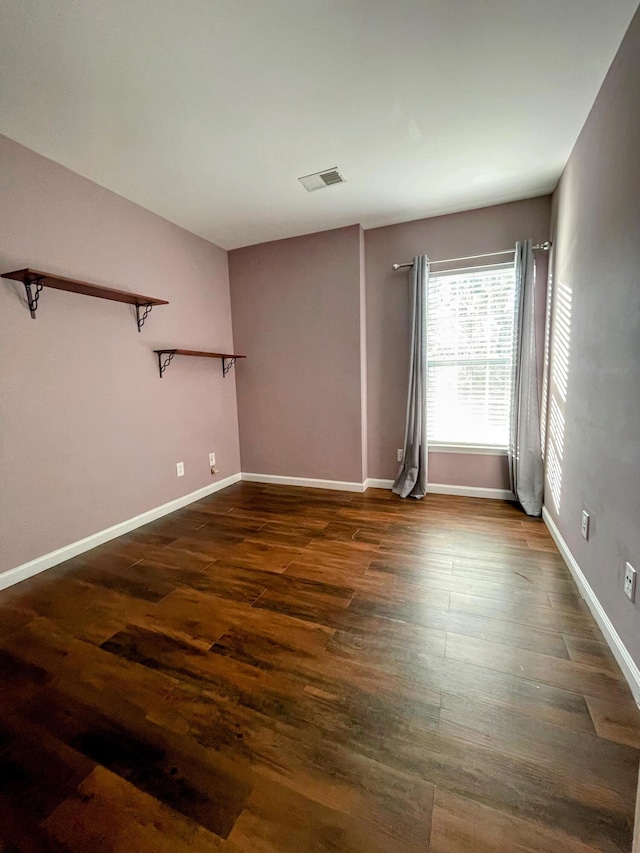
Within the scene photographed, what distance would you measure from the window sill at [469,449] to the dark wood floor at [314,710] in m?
1.15

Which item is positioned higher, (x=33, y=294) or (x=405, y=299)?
(x=405, y=299)

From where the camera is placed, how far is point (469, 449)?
10.5 ft

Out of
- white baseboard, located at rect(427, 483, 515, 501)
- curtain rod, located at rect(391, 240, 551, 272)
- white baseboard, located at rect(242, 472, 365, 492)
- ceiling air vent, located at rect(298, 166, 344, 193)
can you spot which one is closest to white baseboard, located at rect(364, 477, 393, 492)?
white baseboard, located at rect(242, 472, 365, 492)

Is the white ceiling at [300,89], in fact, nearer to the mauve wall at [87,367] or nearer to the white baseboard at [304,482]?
the mauve wall at [87,367]

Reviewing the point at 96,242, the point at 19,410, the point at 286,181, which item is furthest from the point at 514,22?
the point at 19,410

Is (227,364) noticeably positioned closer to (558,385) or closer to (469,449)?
(469,449)

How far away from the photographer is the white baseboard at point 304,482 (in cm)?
352

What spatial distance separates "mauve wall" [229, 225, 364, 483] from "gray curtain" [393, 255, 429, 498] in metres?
0.46

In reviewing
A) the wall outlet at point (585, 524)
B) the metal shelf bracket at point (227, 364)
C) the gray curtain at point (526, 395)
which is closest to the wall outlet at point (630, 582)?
the wall outlet at point (585, 524)

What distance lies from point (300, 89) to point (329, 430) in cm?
251

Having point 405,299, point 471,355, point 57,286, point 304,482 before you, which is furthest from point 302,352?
point 57,286

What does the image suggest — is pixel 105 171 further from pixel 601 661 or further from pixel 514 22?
pixel 601 661

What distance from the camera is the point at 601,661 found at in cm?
137

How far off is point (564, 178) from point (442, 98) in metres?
1.22
